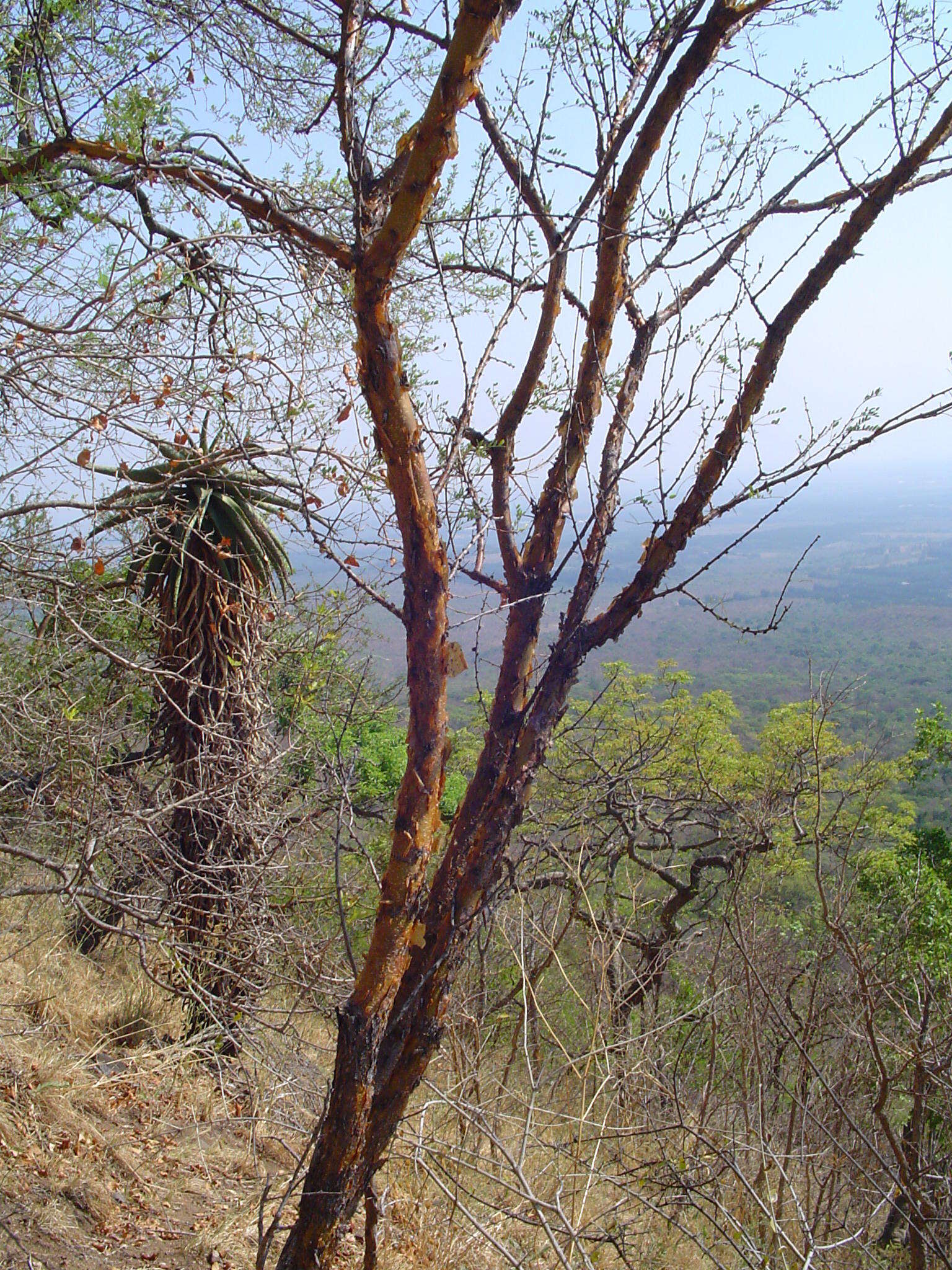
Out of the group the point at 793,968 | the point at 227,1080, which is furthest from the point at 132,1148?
the point at 793,968

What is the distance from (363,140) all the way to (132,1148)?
4.34m

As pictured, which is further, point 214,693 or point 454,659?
point 214,693

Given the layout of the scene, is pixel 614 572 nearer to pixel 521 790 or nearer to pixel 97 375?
pixel 521 790

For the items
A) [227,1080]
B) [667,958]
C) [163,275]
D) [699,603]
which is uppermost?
[163,275]

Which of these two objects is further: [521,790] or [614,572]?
[614,572]

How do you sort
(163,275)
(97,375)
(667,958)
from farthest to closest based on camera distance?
(667,958) → (163,275) → (97,375)

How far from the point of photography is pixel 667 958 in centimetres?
584

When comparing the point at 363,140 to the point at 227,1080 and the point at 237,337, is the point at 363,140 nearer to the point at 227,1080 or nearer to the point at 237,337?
the point at 237,337

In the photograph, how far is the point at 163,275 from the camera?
380 cm

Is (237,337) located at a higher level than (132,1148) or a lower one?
higher

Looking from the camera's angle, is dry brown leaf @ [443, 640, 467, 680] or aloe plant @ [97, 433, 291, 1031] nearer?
dry brown leaf @ [443, 640, 467, 680]

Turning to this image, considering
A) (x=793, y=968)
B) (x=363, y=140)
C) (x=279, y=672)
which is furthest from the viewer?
(x=279, y=672)

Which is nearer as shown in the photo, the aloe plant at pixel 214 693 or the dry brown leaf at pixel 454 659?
the dry brown leaf at pixel 454 659

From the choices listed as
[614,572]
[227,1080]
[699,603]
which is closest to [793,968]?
[614,572]
